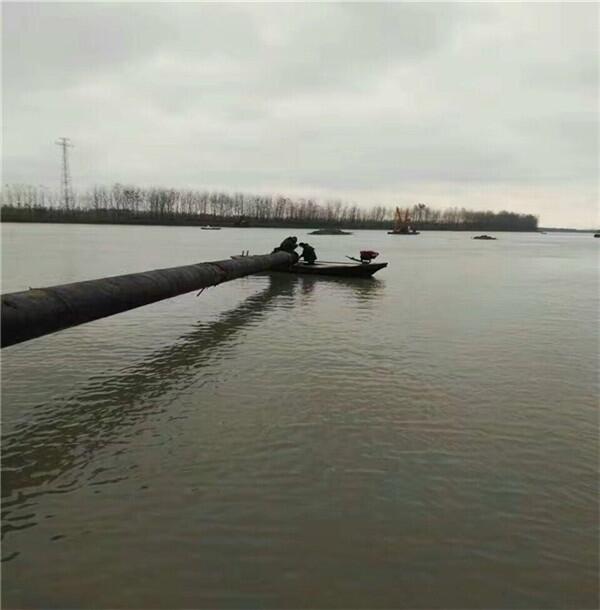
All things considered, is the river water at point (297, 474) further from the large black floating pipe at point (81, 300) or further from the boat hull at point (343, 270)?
the boat hull at point (343, 270)

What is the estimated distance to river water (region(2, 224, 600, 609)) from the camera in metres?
3.38

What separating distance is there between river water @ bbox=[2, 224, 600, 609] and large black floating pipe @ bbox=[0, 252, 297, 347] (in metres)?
1.13

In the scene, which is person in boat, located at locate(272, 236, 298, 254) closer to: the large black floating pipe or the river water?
the large black floating pipe

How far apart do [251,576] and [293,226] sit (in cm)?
17847

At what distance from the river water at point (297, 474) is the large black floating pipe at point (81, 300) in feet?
3.71

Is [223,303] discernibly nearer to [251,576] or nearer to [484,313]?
[484,313]

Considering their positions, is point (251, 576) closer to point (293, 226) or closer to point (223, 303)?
point (223, 303)

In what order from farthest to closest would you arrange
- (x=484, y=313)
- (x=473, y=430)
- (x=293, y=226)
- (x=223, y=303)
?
(x=293, y=226) → (x=223, y=303) → (x=484, y=313) → (x=473, y=430)

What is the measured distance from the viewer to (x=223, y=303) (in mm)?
16234

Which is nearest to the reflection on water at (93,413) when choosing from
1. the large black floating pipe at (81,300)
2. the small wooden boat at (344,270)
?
the large black floating pipe at (81,300)

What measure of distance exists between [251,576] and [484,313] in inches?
526

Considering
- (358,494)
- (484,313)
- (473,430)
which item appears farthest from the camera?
(484,313)

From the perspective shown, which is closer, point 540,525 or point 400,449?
point 540,525

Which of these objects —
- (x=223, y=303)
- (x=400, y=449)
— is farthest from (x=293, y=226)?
(x=400, y=449)
